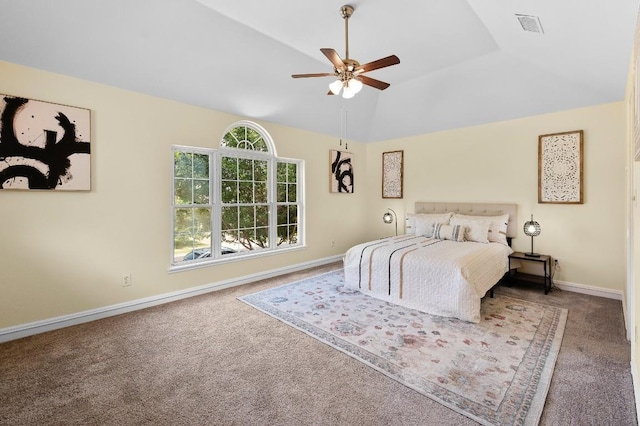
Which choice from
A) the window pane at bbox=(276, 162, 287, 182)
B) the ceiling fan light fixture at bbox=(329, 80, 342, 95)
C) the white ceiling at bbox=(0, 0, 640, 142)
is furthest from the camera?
the window pane at bbox=(276, 162, 287, 182)

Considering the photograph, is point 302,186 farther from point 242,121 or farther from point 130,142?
point 130,142

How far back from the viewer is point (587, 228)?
405cm

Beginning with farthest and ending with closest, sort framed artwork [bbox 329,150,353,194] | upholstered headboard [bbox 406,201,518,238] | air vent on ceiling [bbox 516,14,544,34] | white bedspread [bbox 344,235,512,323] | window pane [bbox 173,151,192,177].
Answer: framed artwork [bbox 329,150,353,194]
upholstered headboard [bbox 406,201,518,238]
window pane [bbox 173,151,192,177]
white bedspread [bbox 344,235,512,323]
air vent on ceiling [bbox 516,14,544,34]

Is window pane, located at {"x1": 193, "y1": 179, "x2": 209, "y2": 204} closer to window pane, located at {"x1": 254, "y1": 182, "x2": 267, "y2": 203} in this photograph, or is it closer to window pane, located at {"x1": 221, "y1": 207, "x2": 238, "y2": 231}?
window pane, located at {"x1": 221, "y1": 207, "x2": 238, "y2": 231}

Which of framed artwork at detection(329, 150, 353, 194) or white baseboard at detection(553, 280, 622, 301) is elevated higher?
framed artwork at detection(329, 150, 353, 194)

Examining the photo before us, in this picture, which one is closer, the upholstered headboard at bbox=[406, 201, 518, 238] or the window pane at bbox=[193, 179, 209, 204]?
the window pane at bbox=[193, 179, 209, 204]

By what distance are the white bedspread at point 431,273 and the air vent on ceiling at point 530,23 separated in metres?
2.21

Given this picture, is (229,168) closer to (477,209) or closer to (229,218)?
(229,218)

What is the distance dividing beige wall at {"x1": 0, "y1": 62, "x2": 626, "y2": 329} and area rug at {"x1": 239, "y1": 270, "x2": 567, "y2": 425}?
1.26 m

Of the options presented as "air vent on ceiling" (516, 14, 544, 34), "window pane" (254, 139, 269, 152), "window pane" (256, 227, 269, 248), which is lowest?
"window pane" (256, 227, 269, 248)

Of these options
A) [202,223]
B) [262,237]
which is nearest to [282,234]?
[262,237]

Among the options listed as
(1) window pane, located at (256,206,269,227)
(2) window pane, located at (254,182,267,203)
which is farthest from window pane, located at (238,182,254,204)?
(1) window pane, located at (256,206,269,227)

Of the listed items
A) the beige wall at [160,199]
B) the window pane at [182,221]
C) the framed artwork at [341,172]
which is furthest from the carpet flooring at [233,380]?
the framed artwork at [341,172]

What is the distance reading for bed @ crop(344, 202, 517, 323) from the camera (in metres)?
3.17
